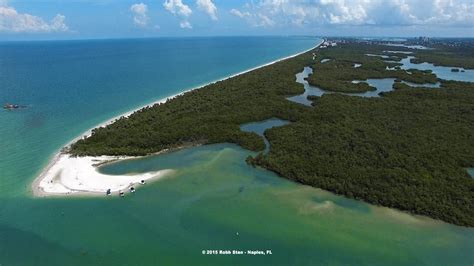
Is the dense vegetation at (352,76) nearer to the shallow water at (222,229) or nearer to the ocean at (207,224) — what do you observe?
the ocean at (207,224)

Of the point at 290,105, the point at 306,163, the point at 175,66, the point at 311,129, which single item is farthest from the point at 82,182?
the point at 175,66

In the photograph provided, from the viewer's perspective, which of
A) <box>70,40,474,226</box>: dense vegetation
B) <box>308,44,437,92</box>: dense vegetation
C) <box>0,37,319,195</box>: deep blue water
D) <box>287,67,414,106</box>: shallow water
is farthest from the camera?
<box>308,44,437,92</box>: dense vegetation

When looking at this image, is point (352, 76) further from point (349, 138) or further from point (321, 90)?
point (349, 138)

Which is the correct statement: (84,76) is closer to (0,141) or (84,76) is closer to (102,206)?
(0,141)

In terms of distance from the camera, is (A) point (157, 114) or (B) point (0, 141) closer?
(B) point (0, 141)

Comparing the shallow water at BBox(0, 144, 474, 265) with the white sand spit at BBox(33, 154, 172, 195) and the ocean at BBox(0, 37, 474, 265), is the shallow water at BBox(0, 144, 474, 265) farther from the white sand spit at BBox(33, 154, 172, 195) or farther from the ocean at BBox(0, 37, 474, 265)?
the white sand spit at BBox(33, 154, 172, 195)

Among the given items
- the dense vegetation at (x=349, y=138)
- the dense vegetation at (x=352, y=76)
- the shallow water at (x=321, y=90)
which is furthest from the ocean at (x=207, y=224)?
the dense vegetation at (x=352, y=76)

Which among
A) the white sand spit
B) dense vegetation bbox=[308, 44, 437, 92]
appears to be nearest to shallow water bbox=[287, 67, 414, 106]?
dense vegetation bbox=[308, 44, 437, 92]

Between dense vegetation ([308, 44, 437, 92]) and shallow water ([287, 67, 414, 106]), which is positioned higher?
dense vegetation ([308, 44, 437, 92])
